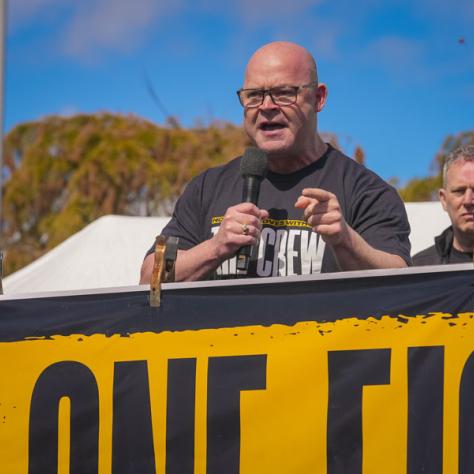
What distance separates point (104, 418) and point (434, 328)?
0.88m

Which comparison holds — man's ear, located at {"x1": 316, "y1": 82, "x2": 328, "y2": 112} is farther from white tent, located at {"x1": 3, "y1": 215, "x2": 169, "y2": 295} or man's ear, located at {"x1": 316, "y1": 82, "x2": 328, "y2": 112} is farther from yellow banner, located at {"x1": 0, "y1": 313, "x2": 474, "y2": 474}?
white tent, located at {"x1": 3, "y1": 215, "x2": 169, "y2": 295}

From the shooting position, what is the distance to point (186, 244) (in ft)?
9.47

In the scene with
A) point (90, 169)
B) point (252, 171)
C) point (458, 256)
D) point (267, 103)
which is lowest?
point (458, 256)

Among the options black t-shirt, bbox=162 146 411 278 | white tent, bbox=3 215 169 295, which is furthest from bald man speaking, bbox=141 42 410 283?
white tent, bbox=3 215 169 295

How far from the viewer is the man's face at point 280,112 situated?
2.77m

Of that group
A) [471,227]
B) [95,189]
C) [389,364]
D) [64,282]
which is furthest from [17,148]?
[389,364]

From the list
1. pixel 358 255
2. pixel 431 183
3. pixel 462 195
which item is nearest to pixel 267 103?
pixel 358 255

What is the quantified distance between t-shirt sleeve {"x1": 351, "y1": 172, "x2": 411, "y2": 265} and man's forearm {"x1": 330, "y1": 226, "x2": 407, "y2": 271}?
14 centimetres

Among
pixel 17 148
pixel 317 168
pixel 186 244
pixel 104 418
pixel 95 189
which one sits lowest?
pixel 104 418

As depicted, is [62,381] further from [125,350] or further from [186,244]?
[186,244]

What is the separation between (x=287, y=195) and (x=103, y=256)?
2744 millimetres

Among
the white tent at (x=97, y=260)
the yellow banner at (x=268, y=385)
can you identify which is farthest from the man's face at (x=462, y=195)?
the white tent at (x=97, y=260)

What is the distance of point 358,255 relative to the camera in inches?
95.6

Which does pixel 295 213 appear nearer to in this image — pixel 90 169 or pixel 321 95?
pixel 321 95
